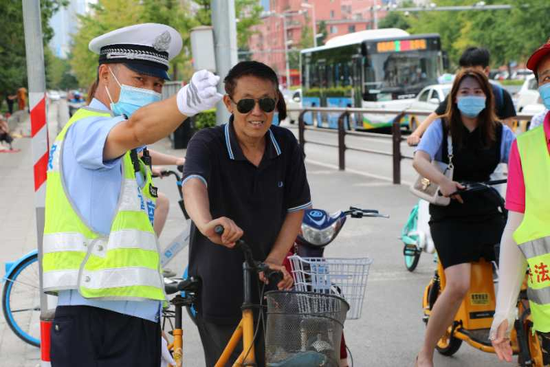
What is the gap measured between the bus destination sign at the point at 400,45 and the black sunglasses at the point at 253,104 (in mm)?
26099

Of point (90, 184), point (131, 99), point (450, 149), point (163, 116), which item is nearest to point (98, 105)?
point (131, 99)

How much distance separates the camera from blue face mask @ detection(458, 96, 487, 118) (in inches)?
197

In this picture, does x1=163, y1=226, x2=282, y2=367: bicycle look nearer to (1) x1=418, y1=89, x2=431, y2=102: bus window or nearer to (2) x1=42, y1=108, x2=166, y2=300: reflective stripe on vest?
(2) x1=42, y1=108, x2=166, y2=300: reflective stripe on vest

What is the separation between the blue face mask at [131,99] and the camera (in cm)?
302

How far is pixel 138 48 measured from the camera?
3059 millimetres

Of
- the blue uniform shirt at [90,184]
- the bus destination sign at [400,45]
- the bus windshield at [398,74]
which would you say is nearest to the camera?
the blue uniform shirt at [90,184]

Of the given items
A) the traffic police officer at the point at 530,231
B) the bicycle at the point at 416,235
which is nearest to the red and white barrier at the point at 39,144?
the traffic police officer at the point at 530,231

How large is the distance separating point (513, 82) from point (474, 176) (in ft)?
172

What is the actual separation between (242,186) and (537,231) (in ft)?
4.02

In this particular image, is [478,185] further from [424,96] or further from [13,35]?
[424,96]

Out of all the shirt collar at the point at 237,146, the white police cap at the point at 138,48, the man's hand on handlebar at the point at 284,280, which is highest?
the white police cap at the point at 138,48

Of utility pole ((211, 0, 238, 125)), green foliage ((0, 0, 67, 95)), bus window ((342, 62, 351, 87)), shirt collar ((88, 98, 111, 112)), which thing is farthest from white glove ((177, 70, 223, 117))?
bus window ((342, 62, 351, 87))

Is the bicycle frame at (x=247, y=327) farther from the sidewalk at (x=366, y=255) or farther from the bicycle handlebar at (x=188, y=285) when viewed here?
the sidewalk at (x=366, y=255)

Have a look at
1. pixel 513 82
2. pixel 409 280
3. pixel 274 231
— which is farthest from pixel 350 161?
pixel 513 82
